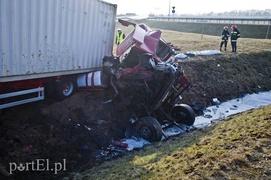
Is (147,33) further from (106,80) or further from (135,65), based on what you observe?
(106,80)

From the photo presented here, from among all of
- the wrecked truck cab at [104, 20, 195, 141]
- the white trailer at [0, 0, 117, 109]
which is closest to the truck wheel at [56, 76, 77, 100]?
the white trailer at [0, 0, 117, 109]

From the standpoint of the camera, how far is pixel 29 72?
6039 mm

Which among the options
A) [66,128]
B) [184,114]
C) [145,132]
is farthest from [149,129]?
[66,128]

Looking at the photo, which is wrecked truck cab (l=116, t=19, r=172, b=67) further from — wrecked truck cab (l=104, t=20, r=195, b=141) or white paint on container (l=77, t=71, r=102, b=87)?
white paint on container (l=77, t=71, r=102, b=87)

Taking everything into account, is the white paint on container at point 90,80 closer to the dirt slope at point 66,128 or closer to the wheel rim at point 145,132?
the dirt slope at point 66,128

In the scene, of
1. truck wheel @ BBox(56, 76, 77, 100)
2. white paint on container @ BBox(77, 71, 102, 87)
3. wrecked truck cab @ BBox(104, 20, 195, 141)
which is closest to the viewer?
wrecked truck cab @ BBox(104, 20, 195, 141)

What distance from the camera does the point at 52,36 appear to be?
6363 mm

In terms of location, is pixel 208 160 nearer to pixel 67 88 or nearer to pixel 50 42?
pixel 50 42

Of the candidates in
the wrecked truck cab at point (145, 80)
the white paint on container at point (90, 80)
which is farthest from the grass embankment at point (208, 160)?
the white paint on container at point (90, 80)

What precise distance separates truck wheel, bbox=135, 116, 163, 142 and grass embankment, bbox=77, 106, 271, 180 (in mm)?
653

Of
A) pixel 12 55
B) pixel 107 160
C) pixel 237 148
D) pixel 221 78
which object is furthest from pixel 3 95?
pixel 221 78

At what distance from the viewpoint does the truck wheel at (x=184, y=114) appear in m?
7.91

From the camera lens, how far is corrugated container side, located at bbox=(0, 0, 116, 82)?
5441 millimetres

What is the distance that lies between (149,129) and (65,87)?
2.65 metres
